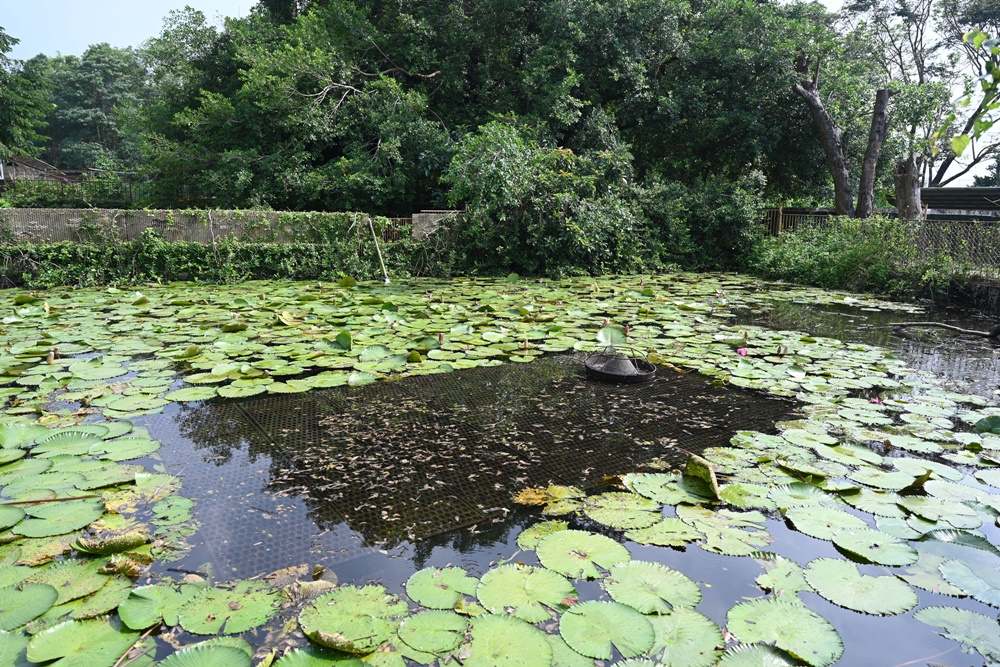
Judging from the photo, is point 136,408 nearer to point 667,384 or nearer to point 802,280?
point 667,384

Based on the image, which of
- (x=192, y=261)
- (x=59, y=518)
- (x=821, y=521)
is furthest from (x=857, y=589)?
(x=192, y=261)

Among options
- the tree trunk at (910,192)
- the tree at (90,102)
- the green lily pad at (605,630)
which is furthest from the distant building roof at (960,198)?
the tree at (90,102)

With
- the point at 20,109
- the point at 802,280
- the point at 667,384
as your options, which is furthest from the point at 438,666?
the point at 20,109

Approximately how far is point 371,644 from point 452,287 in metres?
5.87

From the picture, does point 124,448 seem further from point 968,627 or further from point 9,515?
point 968,627

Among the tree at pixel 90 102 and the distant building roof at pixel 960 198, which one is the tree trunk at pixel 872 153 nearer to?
the distant building roof at pixel 960 198

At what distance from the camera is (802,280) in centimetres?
830

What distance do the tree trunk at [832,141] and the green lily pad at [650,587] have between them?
35.8ft

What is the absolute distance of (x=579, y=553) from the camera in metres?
1.67

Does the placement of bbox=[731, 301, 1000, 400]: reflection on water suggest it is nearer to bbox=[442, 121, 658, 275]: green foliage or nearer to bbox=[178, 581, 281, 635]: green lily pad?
bbox=[442, 121, 658, 275]: green foliage

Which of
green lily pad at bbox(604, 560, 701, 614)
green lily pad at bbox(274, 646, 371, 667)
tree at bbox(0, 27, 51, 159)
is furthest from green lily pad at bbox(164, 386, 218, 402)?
tree at bbox(0, 27, 51, 159)

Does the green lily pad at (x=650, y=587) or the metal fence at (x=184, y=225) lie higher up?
the metal fence at (x=184, y=225)

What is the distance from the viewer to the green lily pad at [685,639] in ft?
4.21

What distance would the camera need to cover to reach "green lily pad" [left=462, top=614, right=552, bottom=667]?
4.10 feet
